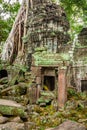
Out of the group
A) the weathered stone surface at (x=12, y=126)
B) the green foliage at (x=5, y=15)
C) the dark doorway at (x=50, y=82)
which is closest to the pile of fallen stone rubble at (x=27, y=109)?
the weathered stone surface at (x=12, y=126)

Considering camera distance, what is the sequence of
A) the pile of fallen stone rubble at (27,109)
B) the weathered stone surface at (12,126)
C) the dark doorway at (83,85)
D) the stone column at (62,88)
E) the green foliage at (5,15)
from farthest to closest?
the green foliage at (5,15) → the dark doorway at (83,85) → the stone column at (62,88) → the pile of fallen stone rubble at (27,109) → the weathered stone surface at (12,126)

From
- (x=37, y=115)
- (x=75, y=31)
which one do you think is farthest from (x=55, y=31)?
(x=75, y=31)

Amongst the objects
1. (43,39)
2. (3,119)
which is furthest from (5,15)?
(3,119)

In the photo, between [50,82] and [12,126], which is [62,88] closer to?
[50,82]

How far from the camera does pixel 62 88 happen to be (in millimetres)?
12164

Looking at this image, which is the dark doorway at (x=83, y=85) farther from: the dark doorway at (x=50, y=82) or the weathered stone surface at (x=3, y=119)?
the weathered stone surface at (x=3, y=119)

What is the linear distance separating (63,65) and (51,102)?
2.01m

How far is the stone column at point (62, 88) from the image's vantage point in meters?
12.1

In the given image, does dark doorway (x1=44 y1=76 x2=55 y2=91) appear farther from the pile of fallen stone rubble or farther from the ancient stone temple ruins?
the pile of fallen stone rubble

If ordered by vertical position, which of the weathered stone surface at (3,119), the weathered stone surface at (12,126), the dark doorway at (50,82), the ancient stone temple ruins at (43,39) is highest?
the ancient stone temple ruins at (43,39)

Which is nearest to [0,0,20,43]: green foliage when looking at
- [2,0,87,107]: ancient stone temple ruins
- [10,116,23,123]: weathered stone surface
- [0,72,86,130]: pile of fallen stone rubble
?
[2,0,87,107]: ancient stone temple ruins

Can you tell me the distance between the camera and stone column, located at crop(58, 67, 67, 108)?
12.1m

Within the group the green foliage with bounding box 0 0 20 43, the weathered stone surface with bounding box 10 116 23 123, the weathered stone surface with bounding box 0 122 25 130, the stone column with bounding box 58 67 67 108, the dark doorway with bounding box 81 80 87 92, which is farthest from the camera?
the green foliage with bounding box 0 0 20 43

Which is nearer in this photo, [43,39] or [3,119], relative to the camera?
[3,119]
